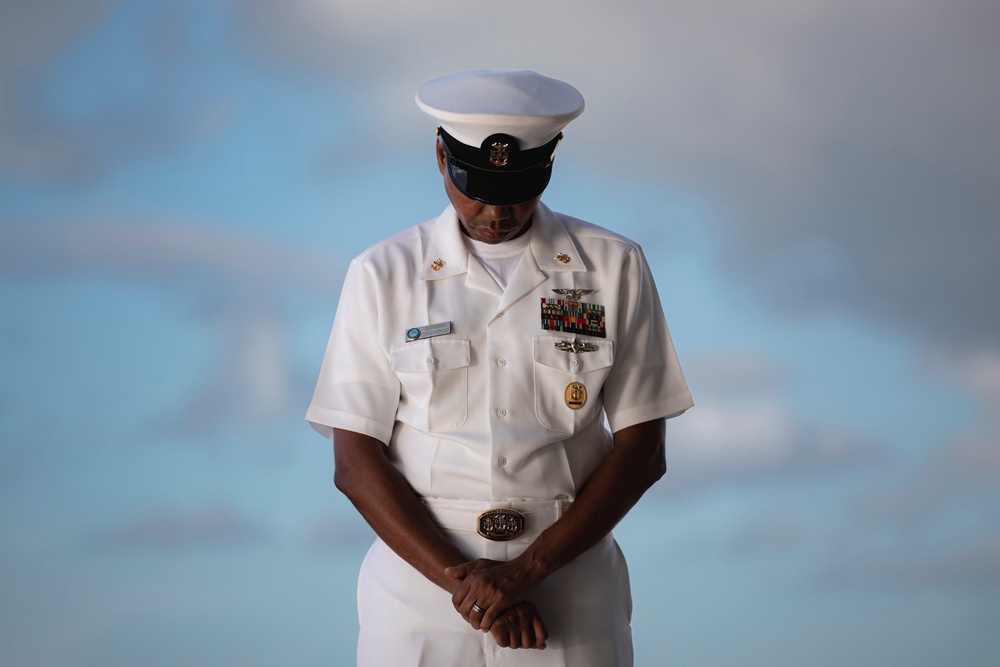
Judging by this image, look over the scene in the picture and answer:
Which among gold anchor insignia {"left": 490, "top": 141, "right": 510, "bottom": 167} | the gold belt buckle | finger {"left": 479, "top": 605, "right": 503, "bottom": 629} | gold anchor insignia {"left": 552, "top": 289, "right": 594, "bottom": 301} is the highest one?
gold anchor insignia {"left": 490, "top": 141, "right": 510, "bottom": 167}

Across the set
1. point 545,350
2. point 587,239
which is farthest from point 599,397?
point 587,239

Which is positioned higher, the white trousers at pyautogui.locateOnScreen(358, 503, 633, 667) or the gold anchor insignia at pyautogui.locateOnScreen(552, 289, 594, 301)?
the gold anchor insignia at pyautogui.locateOnScreen(552, 289, 594, 301)

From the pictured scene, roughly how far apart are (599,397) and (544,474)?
0.64 feet

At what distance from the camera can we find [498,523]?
89.1 inches

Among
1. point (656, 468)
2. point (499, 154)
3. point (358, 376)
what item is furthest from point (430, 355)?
point (656, 468)

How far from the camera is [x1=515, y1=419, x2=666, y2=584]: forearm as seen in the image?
2227 mm

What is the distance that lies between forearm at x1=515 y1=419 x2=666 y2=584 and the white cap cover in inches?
22.9

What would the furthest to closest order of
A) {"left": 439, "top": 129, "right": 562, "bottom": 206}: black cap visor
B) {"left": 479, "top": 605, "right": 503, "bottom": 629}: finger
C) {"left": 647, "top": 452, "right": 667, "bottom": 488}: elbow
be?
{"left": 647, "top": 452, "right": 667, "bottom": 488}: elbow < {"left": 439, "top": 129, "right": 562, "bottom": 206}: black cap visor < {"left": 479, "top": 605, "right": 503, "bottom": 629}: finger

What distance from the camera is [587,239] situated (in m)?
2.46

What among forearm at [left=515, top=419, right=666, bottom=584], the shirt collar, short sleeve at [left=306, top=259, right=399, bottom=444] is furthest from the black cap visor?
forearm at [left=515, top=419, right=666, bottom=584]

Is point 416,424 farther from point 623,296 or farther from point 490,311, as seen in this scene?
point 623,296

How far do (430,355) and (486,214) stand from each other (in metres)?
0.27

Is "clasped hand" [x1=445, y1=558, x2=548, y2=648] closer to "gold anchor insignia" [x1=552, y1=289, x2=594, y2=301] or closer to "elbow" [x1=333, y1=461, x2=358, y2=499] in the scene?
"elbow" [x1=333, y1=461, x2=358, y2=499]

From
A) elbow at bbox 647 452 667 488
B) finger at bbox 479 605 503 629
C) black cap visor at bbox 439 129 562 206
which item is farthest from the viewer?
elbow at bbox 647 452 667 488
